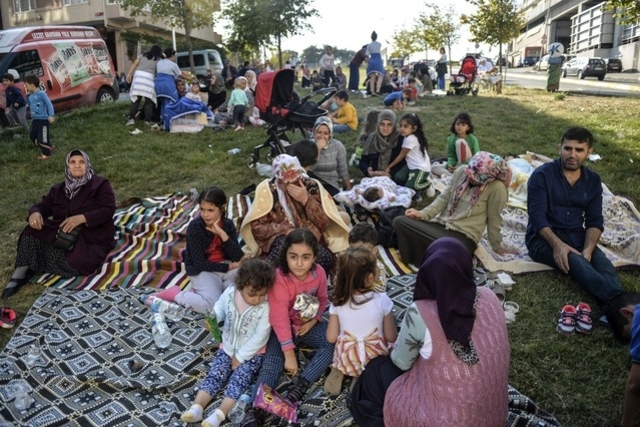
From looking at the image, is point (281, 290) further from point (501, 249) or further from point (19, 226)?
point (19, 226)

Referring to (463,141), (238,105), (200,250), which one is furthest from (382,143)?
(238,105)

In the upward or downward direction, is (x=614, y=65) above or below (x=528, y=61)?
below

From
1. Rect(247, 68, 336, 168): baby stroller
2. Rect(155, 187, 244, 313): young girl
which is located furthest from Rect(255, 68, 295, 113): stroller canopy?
Rect(155, 187, 244, 313): young girl

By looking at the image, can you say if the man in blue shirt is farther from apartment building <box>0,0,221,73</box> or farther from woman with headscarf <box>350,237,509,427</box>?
apartment building <box>0,0,221,73</box>

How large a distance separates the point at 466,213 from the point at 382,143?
2.54m

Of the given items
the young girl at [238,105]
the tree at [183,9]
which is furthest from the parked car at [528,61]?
the young girl at [238,105]

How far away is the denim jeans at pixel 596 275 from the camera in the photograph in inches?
163

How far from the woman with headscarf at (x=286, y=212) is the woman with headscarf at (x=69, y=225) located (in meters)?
1.66

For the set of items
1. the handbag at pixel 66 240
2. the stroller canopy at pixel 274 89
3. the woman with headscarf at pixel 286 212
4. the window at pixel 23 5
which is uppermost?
the window at pixel 23 5

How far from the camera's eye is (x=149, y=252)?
559 centimetres

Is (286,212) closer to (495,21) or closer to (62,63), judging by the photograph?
(62,63)

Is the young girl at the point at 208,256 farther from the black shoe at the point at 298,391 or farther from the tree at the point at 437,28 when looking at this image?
the tree at the point at 437,28

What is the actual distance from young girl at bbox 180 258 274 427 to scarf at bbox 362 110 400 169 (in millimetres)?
4143

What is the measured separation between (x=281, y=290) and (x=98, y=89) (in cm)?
1369
